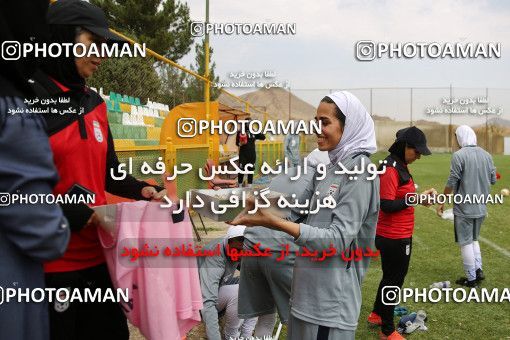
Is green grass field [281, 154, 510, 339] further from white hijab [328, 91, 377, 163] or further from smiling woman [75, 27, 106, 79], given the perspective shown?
smiling woman [75, 27, 106, 79]

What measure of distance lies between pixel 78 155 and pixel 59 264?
39 centimetres

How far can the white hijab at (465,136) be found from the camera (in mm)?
5340

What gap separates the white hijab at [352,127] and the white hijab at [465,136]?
3752 mm

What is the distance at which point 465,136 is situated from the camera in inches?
210

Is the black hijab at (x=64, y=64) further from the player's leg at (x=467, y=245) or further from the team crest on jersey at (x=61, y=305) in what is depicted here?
the player's leg at (x=467, y=245)

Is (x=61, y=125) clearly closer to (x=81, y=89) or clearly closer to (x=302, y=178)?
(x=81, y=89)

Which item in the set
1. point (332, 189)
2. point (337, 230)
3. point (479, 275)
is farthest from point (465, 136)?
point (337, 230)

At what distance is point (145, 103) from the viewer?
567 cm

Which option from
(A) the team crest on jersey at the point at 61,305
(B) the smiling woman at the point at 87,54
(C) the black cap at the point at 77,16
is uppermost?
(C) the black cap at the point at 77,16

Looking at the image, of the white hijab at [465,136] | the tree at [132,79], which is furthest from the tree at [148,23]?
the white hijab at [465,136]

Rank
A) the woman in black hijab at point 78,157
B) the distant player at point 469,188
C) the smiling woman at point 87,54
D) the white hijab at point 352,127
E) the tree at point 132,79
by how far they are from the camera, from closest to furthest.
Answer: the woman in black hijab at point 78,157 → the smiling woman at point 87,54 → the white hijab at point 352,127 → the tree at point 132,79 → the distant player at point 469,188

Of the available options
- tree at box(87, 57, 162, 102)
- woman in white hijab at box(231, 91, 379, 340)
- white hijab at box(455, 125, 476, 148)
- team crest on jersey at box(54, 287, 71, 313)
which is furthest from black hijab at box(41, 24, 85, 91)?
white hijab at box(455, 125, 476, 148)

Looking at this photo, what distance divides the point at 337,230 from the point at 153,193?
0.76m

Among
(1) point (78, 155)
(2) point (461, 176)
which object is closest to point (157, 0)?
(2) point (461, 176)
